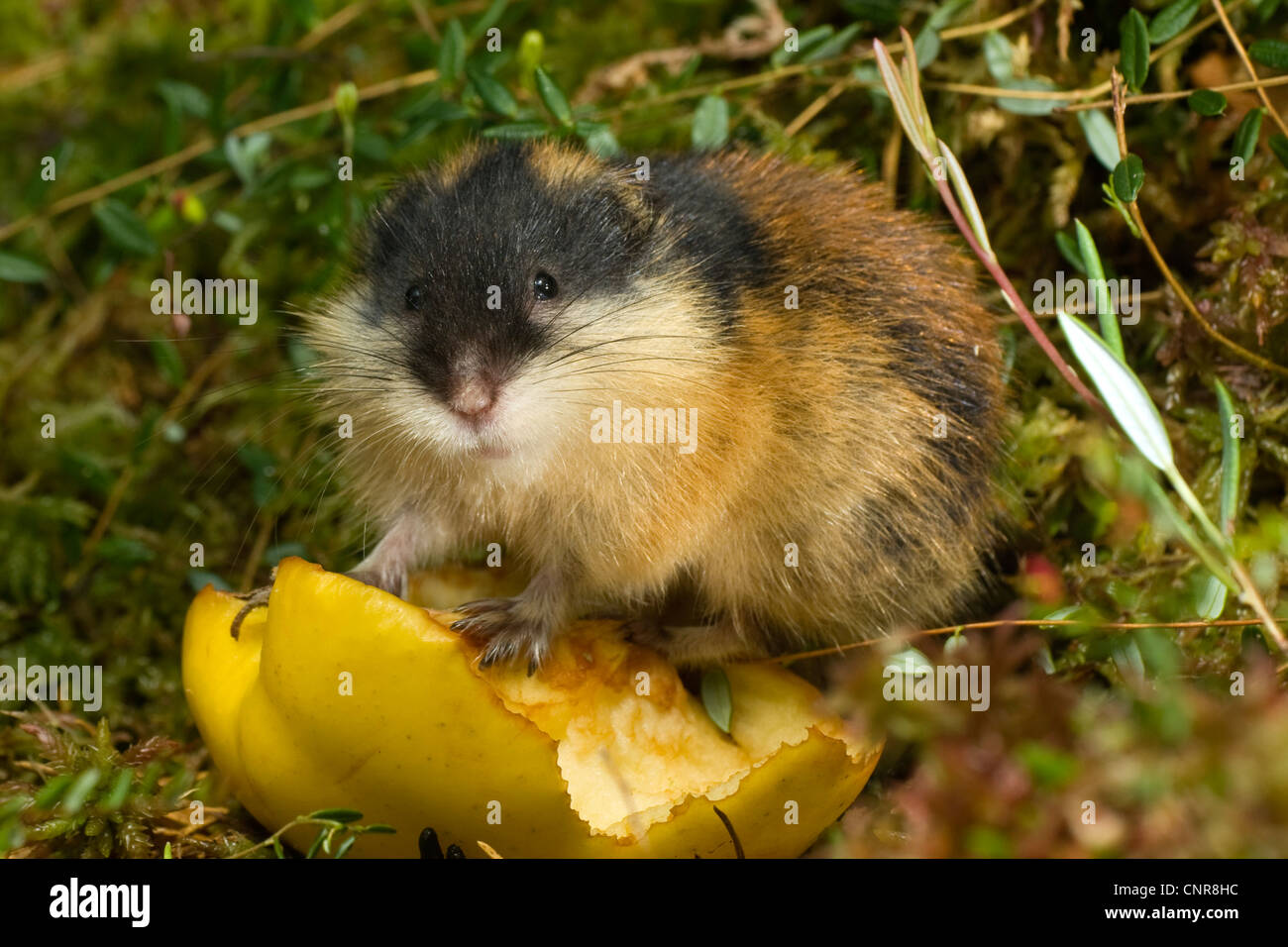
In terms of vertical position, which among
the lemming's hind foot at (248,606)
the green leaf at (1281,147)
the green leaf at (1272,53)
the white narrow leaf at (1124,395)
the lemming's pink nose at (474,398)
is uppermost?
the green leaf at (1272,53)

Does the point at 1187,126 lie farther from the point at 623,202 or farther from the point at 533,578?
the point at 533,578

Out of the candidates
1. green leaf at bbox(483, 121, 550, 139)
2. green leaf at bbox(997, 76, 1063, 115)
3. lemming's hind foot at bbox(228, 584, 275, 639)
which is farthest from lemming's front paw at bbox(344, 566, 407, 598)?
green leaf at bbox(997, 76, 1063, 115)

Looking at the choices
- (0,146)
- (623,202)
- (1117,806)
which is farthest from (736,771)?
(0,146)

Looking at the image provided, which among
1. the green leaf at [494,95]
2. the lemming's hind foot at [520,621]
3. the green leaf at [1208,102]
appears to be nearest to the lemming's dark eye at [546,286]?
the lemming's hind foot at [520,621]

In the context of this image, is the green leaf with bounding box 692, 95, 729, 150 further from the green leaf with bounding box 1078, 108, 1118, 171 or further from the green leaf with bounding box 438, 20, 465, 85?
the green leaf with bounding box 1078, 108, 1118, 171

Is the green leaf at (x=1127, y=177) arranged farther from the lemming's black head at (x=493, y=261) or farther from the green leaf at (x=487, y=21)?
the green leaf at (x=487, y=21)
